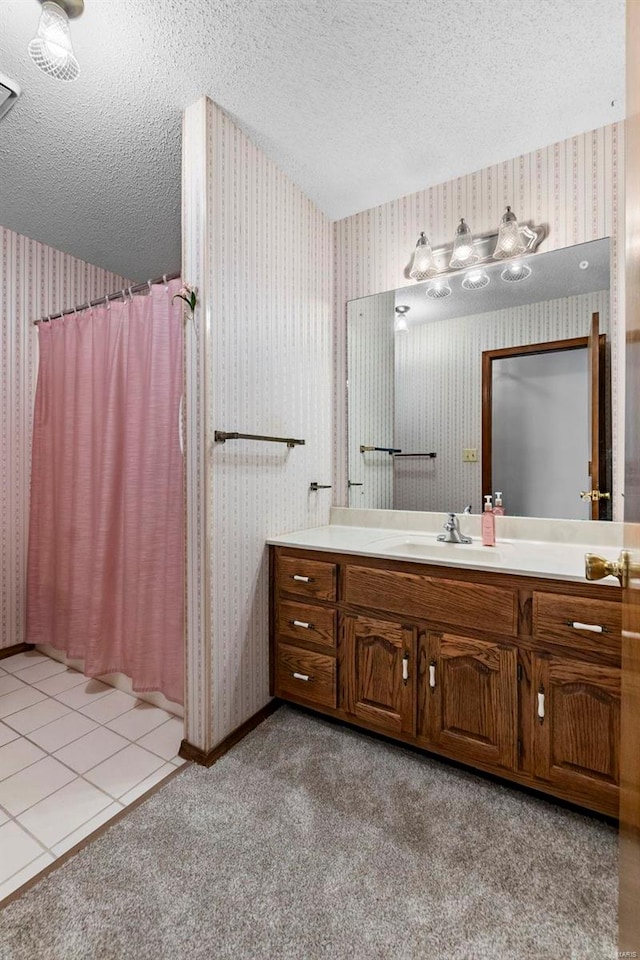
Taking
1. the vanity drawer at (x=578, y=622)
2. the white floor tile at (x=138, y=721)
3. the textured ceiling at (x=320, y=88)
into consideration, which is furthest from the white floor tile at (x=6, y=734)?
the textured ceiling at (x=320, y=88)

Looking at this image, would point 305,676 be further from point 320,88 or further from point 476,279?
point 320,88

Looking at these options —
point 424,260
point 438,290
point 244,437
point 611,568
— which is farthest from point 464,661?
point 424,260

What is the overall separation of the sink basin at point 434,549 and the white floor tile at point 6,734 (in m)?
1.69

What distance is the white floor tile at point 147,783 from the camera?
1465 mm

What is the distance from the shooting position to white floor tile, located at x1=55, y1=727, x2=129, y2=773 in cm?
165

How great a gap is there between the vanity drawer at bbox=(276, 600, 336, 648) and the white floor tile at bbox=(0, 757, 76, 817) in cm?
73

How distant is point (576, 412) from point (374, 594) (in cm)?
113

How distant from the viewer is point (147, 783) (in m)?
1.54

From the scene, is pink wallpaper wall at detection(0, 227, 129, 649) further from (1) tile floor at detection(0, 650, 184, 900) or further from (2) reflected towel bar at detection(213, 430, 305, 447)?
(2) reflected towel bar at detection(213, 430, 305, 447)

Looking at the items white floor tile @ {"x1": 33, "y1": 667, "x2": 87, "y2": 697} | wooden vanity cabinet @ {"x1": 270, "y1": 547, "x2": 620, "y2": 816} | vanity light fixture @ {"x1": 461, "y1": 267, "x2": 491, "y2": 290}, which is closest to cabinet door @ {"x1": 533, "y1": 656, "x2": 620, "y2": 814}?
wooden vanity cabinet @ {"x1": 270, "y1": 547, "x2": 620, "y2": 816}

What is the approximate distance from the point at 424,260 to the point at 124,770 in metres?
2.49

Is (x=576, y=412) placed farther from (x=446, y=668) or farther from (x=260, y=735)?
(x=260, y=735)

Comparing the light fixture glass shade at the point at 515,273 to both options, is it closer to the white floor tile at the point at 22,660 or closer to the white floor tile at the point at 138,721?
the white floor tile at the point at 138,721

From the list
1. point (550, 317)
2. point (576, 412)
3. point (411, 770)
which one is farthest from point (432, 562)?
point (550, 317)
